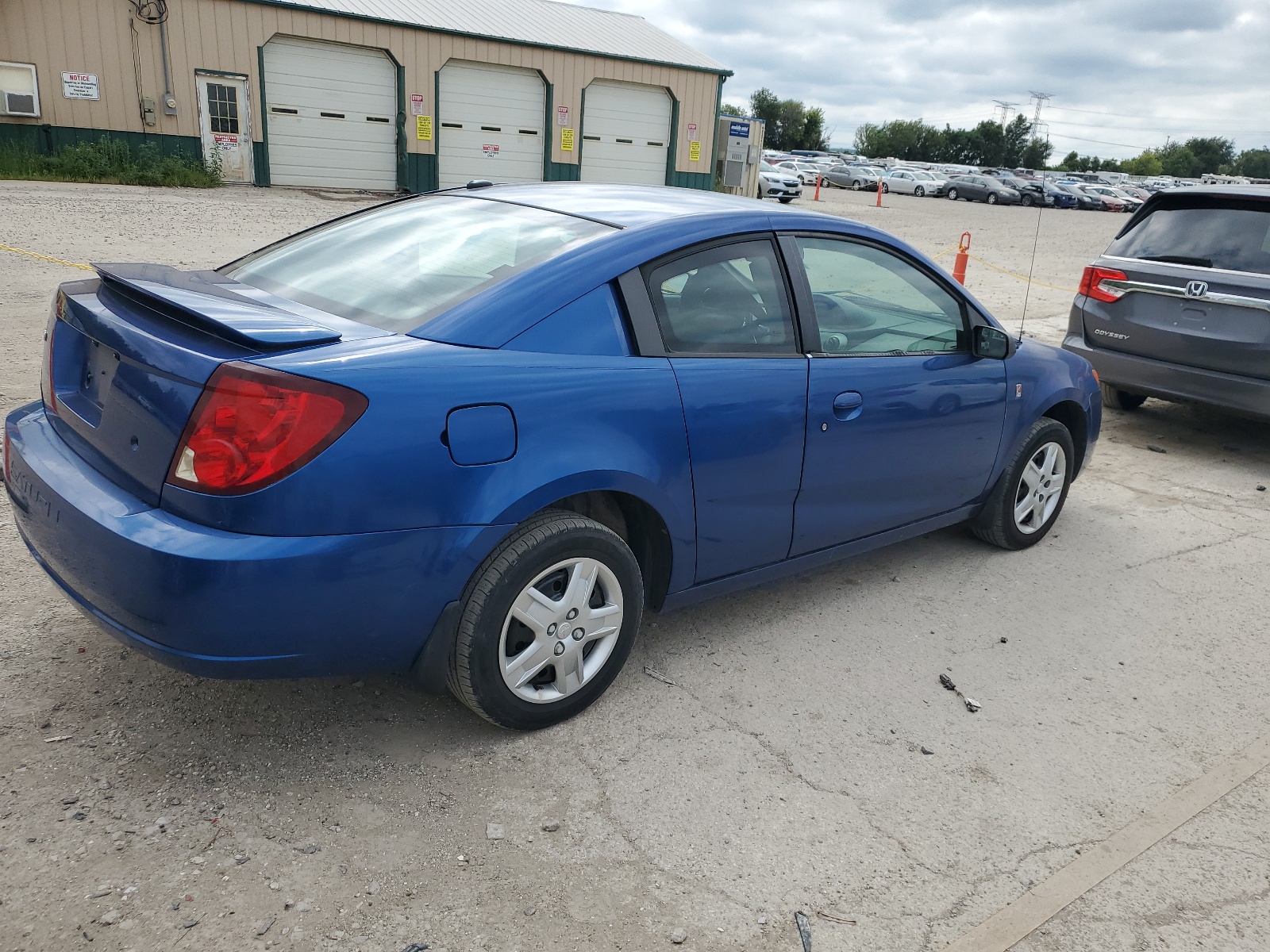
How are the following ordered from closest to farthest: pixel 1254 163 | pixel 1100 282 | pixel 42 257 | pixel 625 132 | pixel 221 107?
1. pixel 1100 282
2. pixel 42 257
3. pixel 221 107
4. pixel 625 132
5. pixel 1254 163

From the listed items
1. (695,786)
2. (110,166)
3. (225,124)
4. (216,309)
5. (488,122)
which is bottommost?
(695,786)

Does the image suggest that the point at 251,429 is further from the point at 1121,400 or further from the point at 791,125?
the point at 791,125

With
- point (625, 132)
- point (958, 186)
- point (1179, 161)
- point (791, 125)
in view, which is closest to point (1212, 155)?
point (1179, 161)

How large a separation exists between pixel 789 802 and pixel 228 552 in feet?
5.51

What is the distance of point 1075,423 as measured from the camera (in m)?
5.11

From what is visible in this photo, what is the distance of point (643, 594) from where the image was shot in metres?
3.36

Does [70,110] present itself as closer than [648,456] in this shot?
No

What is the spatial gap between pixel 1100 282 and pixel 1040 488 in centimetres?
277

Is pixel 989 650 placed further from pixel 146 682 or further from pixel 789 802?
pixel 146 682

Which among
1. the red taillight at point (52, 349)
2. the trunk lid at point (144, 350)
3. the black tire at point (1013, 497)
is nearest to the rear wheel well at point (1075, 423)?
the black tire at point (1013, 497)

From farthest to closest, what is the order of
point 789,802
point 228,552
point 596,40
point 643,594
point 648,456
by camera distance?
point 596,40 → point 643,594 → point 648,456 → point 789,802 → point 228,552

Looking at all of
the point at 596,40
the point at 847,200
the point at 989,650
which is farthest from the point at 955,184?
the point at 989,650

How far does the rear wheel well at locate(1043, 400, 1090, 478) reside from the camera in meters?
4.97

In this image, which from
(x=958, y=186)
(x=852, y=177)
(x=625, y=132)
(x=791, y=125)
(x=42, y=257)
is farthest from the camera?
(x=791, y=125)
